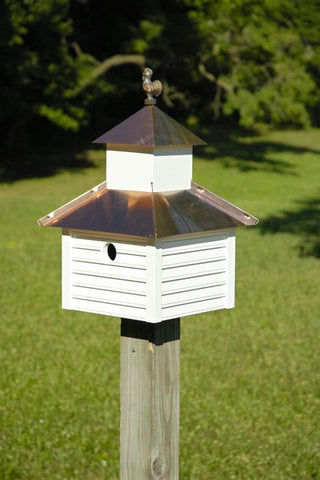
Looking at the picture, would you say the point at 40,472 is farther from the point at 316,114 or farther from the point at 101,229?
the point at 316,114

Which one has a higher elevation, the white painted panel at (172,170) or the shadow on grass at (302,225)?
the white painted panel at (172,170)

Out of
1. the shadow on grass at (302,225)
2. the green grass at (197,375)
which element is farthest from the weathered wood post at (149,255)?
the shadow on grass at (302,225)

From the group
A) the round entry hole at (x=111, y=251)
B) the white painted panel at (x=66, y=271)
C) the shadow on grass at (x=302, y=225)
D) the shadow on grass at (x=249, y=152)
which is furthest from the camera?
the shadow on grass at (x=249, y=152)

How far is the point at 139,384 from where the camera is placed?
3.39m

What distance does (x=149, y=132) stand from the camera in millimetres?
3367

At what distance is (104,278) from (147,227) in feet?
1.33

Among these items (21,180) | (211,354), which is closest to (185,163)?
(211,354)

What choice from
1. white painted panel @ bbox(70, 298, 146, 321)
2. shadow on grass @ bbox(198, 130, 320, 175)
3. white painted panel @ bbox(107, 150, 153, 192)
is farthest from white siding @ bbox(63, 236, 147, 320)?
shadow on grass @ bbox(198, 130, 320, 175)

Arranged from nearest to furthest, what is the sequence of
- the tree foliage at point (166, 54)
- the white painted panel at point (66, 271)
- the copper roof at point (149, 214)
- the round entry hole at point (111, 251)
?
the copper roof at point (149, 214) < the round entry hole at point (111, 251) < the white painted panel at point (66, 271) < the tree foliage at point (166, 54)

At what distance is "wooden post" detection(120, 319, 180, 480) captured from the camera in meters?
3.37

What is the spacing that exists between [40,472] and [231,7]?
18482 mm

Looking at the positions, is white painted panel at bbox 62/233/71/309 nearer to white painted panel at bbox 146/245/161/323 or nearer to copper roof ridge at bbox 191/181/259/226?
white painted panel at bbox 146/245/161/323

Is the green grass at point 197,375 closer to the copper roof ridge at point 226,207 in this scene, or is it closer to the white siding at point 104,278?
the white siding at point 104,278

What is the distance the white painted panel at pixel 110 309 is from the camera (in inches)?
133
